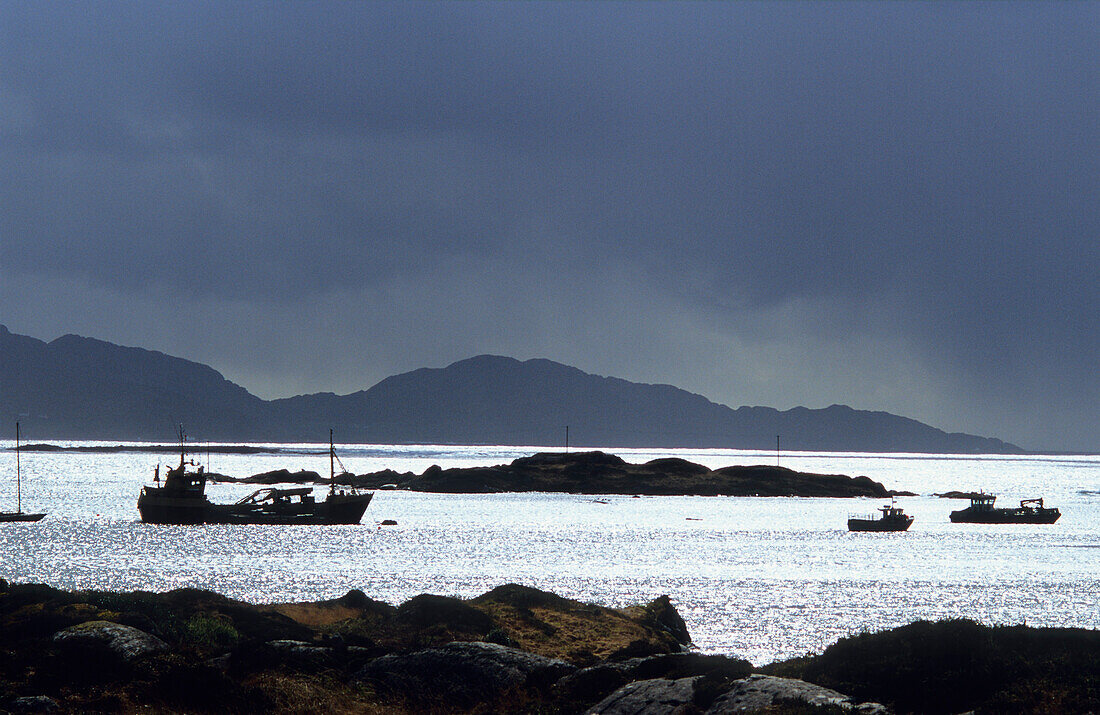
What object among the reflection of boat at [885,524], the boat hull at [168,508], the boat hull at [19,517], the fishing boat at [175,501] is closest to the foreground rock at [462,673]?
the fishing boat at [175,501]

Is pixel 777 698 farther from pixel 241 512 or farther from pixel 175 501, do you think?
pixel 241 512

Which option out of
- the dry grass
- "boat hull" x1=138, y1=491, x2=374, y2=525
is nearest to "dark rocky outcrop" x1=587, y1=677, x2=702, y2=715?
the dry grass

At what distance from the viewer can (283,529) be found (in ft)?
356

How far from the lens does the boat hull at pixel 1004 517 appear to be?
130 m

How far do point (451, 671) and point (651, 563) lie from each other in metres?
55.6

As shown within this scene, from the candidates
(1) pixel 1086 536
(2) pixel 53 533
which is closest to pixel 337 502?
(2) pixel 53 533

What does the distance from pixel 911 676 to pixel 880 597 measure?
44.0 metres

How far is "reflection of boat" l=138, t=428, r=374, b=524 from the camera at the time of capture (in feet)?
337

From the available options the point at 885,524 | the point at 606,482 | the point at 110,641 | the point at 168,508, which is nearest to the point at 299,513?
the point at 168,508

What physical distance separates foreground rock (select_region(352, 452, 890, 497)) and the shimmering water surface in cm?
5023

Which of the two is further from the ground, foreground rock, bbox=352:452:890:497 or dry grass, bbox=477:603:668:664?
dry grass, bbox=477:603:668:664

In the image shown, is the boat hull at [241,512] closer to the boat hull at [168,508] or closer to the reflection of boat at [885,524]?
the boat hull at [168,508]

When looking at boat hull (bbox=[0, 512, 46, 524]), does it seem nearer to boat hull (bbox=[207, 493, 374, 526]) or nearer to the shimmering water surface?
the shimmering water surface

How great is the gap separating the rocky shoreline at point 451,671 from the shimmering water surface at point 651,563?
65.1 ft
